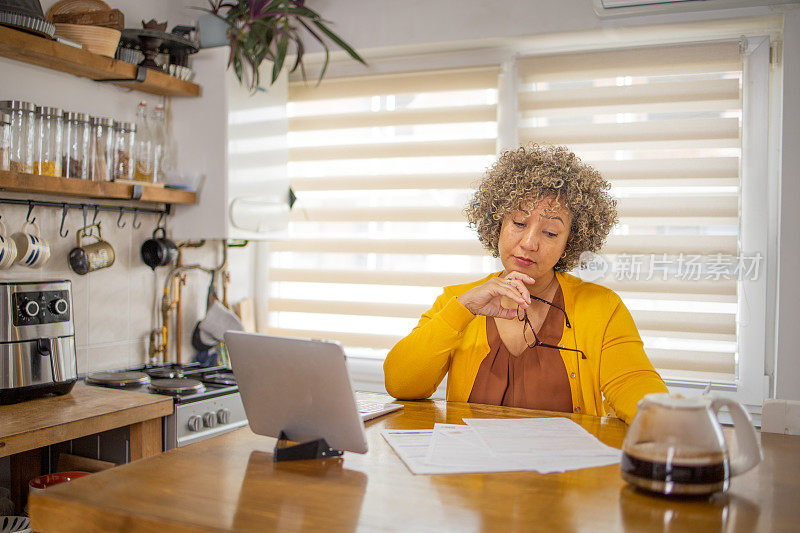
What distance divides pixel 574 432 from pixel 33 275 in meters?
1.90

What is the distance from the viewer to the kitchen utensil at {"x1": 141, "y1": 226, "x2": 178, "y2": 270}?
285 centimetres

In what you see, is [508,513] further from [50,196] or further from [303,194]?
[303,194]

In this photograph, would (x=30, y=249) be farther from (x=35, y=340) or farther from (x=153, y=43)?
(x=153, y=43)

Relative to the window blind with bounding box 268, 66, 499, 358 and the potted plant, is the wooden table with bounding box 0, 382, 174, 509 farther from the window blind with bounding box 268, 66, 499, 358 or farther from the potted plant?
the potted plant

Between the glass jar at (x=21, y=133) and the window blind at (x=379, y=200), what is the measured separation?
1284 mm

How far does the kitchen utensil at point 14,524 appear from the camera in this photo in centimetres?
195

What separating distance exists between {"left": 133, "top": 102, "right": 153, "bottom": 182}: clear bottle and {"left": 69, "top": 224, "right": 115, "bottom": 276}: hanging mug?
0.82ft

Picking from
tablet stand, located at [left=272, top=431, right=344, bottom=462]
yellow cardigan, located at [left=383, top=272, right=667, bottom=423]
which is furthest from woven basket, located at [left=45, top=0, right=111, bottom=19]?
tablet stand, located at [left=272, top=431, right=344, bottom=462]

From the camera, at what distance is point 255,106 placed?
307 cm

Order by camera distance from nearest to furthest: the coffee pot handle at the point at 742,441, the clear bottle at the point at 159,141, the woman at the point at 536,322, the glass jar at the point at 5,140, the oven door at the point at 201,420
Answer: the coffee pot handle at the point at 742,441 < the woman at the point at 536,322 < the glass jar at the point at 5,140 < the oven door at the point at 201,420 < the clear bottle at the point at 159,141

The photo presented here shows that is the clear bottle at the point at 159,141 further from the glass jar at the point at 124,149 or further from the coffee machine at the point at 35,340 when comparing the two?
the coffee machine at the point at 35,340

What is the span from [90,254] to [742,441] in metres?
2.19

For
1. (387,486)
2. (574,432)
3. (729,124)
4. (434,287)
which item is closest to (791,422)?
(574,432)

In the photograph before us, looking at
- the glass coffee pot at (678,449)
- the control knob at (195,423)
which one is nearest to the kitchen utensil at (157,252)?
the control knob at (195,423)
